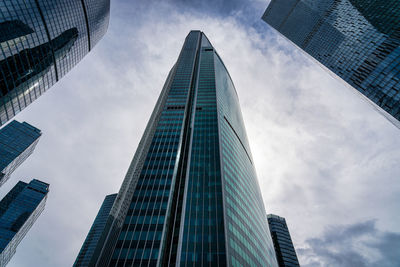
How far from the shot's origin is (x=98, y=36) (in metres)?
100

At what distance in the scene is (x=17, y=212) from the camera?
15625 cm

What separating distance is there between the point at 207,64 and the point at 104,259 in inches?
5066

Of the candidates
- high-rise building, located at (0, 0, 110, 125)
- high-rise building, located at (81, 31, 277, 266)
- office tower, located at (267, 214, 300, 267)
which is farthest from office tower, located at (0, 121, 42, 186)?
office tower, located at (267, 214, 300, 267)

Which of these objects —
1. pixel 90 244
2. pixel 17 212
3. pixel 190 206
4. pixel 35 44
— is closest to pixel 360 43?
pixel 190 206

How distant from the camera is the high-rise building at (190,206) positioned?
42844 mm

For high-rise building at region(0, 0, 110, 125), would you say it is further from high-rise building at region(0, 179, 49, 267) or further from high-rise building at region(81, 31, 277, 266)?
high-rise building at region(0, 179, 49, 267)

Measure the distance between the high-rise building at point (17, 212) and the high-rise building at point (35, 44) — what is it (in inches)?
5762

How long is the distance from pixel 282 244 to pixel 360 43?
123644 millimetres

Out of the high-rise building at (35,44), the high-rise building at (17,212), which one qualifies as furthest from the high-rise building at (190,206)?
the high-rise building at (17,212)

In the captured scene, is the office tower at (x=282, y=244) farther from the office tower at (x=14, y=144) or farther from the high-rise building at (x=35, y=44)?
the office tower at (x=14, y=144)

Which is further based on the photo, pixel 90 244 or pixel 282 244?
pixel 90 244

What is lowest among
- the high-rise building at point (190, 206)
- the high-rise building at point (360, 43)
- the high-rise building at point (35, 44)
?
Answer: the high-rise building at point (190, 206)

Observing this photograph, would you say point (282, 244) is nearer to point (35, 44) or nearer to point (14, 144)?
point (35, 44)

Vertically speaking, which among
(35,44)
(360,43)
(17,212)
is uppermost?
(360,43)
